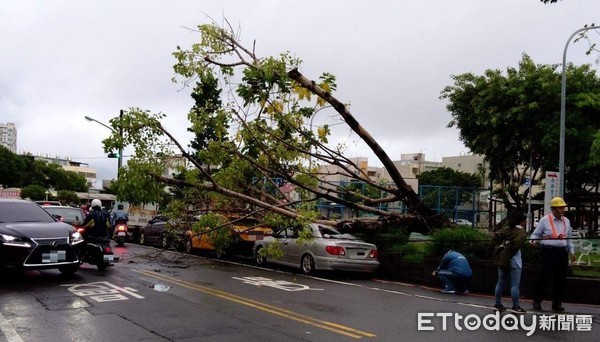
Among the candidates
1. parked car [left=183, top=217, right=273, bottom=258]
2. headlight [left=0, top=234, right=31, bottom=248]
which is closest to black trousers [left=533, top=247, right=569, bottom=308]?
parked car [left=183, top=217, right=273, bottom=258]

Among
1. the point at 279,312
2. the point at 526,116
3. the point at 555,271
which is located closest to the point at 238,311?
the point at 279,312

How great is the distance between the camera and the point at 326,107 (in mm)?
15844

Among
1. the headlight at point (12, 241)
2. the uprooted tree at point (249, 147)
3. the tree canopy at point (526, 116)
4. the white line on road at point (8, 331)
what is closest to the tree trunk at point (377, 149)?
the uprooted tree at point (249, 147)

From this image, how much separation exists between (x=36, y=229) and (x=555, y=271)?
9.56 m

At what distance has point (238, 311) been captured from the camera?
354 inches

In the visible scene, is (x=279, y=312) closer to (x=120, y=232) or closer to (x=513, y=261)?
(x=513, y=261)

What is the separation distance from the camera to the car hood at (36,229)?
11.1 metres

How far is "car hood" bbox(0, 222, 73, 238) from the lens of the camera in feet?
36.5

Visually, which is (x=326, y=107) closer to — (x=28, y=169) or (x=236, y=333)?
(x=236, y=333)

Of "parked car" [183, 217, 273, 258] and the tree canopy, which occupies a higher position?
the tree canopy

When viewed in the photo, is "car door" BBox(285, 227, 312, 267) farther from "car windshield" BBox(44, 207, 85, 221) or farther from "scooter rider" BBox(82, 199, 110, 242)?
"car windshield" BBox(44, 207, 85, 221)

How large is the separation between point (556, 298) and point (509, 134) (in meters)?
22.0

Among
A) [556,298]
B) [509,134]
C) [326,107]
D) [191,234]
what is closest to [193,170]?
[191,234]

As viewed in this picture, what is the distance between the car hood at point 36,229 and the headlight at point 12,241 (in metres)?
0.09
